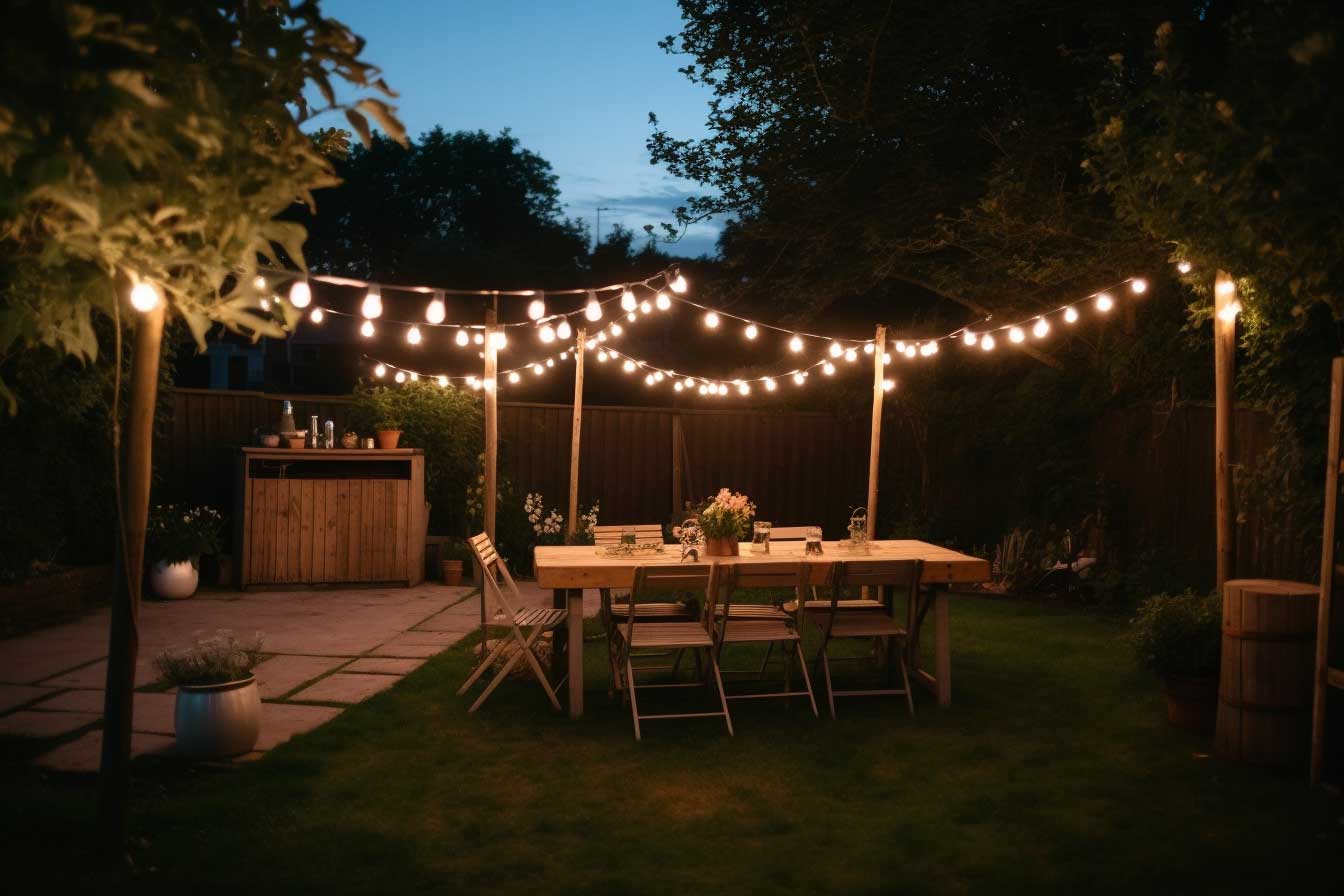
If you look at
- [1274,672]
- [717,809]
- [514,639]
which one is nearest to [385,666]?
[514,639]

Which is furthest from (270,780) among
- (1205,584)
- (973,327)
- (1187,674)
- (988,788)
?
(973,327)

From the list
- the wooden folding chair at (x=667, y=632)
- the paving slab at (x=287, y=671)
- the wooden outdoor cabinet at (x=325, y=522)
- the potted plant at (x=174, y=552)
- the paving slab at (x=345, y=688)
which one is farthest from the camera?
the wooden outdoor cabinet at (x=325, y=522)

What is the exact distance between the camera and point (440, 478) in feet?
34.7

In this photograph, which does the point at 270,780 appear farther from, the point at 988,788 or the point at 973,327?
the point at 973,327

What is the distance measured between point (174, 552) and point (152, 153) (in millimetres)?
6963

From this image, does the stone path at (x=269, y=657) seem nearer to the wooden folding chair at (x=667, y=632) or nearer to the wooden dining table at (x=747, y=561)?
the wooden dining table at (x=747, y=561)

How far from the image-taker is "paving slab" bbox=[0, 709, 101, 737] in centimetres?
501

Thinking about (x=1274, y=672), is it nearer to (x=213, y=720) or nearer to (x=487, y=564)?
(x=487, y=564)

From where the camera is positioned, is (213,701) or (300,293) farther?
(300,293)

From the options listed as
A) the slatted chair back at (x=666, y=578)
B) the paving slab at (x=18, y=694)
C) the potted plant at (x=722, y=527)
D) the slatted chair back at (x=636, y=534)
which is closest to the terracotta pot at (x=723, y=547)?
the potted plant at (x=722, y=527)

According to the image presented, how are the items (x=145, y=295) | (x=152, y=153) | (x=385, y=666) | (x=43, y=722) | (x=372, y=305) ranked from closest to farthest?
(x=152, y=153) → (x=145, y=295) → (x=43, y=722) → (x=372, y=305) → (x=385, y=666)

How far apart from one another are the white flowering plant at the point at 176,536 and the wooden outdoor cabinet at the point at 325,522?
0.32 m

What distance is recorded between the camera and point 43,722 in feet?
17.0

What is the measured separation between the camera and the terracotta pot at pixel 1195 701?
5215 mm
